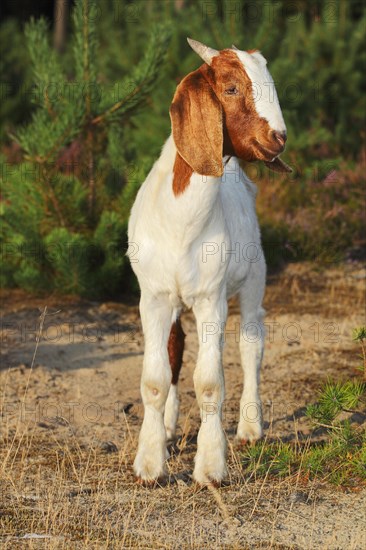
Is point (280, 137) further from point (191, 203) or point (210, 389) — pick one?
point (210, 389)

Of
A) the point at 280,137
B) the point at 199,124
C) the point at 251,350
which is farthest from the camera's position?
the point at 251,350

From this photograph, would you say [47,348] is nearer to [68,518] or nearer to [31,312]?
[31,312]

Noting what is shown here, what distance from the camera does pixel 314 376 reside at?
21.4 feet

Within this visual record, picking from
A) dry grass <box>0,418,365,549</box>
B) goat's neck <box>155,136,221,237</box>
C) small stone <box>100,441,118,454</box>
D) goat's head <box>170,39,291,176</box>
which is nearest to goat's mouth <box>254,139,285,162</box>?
goat's head <box>170,39,291,176</box>

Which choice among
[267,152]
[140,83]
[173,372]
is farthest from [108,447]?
[140,83]

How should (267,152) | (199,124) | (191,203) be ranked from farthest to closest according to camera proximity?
(191,203) < (199,124) < (267,152)

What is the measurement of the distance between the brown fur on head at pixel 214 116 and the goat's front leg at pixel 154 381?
781 mm

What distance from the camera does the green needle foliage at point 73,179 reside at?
24.9 ft

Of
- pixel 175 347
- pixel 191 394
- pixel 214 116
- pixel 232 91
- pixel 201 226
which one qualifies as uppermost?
pixel 232 91

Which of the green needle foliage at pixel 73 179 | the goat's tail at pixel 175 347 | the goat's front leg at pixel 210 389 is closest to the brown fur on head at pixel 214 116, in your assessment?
the goat's front leg at pixel 210 389

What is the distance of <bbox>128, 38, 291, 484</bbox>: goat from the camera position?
4.29m

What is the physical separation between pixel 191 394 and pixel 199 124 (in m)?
2.38

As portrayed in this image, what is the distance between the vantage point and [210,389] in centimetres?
470

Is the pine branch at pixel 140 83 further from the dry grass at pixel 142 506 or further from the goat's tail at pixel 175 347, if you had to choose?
the dry grass at pixel 142 506
